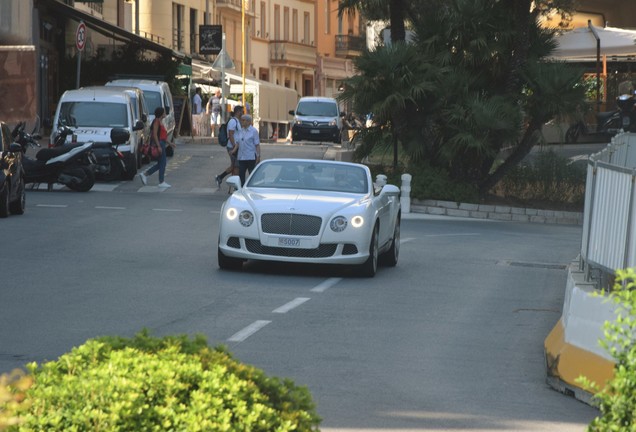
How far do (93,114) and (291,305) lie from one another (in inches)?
842

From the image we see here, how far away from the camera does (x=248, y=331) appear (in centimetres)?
1179

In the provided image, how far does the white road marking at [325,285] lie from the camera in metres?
15.3

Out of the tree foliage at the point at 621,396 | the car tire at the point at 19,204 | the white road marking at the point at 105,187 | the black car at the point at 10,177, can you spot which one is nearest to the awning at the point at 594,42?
the white road marking at the point at 105,187

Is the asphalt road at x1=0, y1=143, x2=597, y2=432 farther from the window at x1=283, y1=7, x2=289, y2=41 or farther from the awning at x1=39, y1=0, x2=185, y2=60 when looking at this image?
the window at x1=283, y1=7, x2=289, y2=41

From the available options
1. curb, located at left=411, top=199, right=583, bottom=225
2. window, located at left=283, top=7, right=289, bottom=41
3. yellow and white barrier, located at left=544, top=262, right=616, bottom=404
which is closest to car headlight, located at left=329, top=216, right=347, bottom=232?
yellow and white barrier, located at left=544, top=262, right=616, bottom=404

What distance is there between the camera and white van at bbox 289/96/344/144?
58.9 meters

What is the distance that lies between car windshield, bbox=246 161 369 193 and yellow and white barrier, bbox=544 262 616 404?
7727 millimetres

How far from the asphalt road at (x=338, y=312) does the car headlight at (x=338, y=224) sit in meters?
0.59

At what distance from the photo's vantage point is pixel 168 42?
77250 millimetres

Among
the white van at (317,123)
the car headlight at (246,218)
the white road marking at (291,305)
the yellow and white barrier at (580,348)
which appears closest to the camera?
the yellow and white barrier at (580,348)

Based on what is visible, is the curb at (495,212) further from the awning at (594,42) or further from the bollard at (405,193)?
the awning at (594,42)

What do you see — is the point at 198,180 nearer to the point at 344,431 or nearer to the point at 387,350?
the point at 387,350

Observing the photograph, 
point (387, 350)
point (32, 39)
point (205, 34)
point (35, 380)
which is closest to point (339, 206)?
point (387, 350)

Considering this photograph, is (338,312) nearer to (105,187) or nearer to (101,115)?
(105,187)
